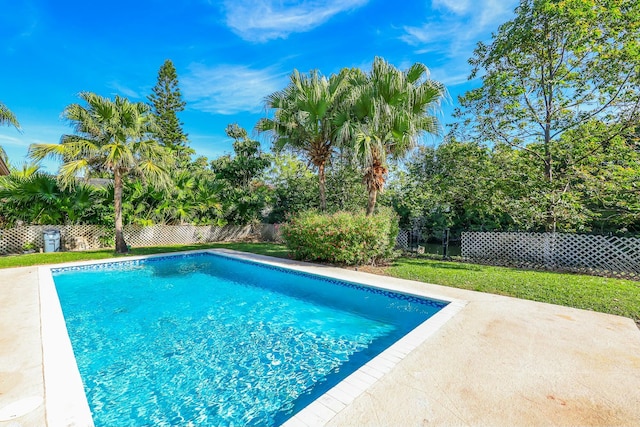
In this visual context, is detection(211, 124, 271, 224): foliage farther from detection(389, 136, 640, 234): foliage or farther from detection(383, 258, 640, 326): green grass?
detection(383, 258, 640, 326): green grass

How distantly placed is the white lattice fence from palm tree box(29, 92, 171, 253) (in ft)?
43.3

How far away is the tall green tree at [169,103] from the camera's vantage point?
96.6 ft

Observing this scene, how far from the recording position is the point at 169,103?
30.2m

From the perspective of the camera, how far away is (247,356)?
3.92 metres

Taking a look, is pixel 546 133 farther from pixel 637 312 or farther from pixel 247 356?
pixel 247 356

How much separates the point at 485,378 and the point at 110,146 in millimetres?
12586

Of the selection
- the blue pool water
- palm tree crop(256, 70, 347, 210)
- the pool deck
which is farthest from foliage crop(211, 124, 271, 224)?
the pool deck

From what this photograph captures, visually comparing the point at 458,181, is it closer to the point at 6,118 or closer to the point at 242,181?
the point at 242,181

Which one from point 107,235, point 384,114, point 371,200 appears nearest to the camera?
point 384,114

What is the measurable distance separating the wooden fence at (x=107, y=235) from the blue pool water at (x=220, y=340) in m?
5.70

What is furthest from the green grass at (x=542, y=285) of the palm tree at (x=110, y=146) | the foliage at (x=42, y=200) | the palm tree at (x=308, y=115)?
the foliage at (x=42, y=200)

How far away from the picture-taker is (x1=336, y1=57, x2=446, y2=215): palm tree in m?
9.16

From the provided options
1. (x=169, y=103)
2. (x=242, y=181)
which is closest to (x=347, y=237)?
(x=242, y=181)

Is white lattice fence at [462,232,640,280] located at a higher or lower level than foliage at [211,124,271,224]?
lower
